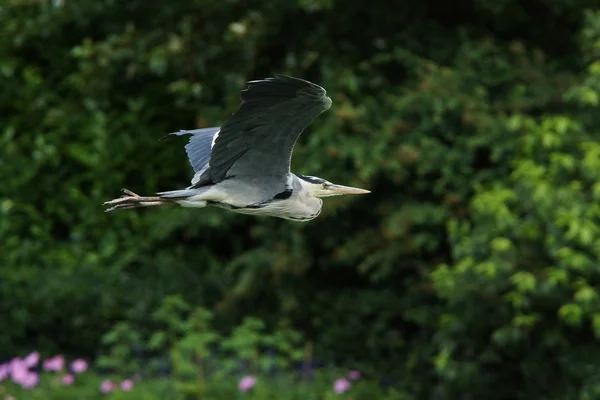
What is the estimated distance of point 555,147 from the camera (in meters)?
6.93

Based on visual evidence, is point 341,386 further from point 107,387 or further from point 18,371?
point 18,371

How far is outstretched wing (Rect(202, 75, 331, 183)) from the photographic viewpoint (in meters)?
3.53

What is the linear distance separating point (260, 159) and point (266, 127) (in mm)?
179

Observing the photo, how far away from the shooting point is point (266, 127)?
369 centimetres

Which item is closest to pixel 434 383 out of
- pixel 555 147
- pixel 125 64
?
pixel 555 147

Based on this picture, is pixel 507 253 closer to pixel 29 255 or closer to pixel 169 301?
pixel 169 301

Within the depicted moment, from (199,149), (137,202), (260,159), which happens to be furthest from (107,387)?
(260,159)

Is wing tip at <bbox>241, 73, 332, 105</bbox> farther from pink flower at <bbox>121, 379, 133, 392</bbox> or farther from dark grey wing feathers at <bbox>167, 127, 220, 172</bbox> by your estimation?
pink flower at <bbox>121, 379, 133, 392</bbox>

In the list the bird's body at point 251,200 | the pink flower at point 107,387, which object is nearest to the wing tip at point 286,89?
the bird's body at point 251,200

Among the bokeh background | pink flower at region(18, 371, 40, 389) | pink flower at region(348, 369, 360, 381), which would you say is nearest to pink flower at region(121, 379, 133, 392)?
the bokeh background

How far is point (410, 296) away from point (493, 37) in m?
2.07

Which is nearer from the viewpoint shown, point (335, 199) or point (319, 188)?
point (319, 188)

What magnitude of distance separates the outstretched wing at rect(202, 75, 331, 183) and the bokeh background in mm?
2741

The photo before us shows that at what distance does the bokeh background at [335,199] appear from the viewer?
257 inches
